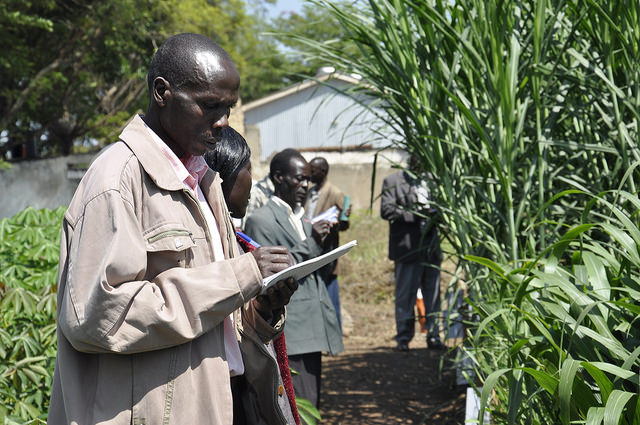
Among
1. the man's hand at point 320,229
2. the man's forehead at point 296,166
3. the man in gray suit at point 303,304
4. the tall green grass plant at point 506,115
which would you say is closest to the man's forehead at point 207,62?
the tall green grass plant at point 506,115

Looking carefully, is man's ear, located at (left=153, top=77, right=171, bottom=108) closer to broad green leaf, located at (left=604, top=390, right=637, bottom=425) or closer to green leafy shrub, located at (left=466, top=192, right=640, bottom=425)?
green leafy shrub, located at (left=466, top=192, right=640, bottom=425)

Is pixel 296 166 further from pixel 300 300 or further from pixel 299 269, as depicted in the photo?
pixel 299 269

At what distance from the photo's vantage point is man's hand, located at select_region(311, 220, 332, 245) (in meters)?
4.43

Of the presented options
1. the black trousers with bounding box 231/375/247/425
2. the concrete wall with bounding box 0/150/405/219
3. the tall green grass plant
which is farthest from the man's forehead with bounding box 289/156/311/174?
the concrete wall with bounding box 0/150/405/219

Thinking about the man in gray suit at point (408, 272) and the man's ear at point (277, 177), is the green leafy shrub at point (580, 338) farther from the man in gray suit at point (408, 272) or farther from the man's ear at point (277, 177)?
the man in gray suit at point (408, 272)

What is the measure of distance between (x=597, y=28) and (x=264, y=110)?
2923 cm

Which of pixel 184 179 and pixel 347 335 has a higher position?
pixel 184 179

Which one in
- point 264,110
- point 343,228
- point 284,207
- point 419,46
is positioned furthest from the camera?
point 264,110

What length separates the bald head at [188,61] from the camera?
1.82 metres

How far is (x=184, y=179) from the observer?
6.31ft

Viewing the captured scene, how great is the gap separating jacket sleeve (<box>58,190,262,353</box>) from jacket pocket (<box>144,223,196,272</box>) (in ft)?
0.13

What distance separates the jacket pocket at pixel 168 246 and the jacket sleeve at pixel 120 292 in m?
0.04

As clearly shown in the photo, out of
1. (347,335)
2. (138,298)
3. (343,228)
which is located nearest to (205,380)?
(138,298)

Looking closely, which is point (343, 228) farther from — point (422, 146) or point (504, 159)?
point (504, 159)
